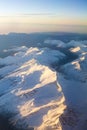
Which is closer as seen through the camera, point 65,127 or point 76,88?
point 65,127

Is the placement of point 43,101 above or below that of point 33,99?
above

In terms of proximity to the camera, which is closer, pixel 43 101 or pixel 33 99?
pixel 43 101

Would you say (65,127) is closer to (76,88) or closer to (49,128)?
(49,128)

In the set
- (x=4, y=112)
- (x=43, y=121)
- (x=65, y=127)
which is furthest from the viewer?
(x=4, y=112)

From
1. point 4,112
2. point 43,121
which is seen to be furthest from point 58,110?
point 4,112

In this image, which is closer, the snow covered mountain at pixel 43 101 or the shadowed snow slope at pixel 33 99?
the snow covered mountain at pixel 43 101

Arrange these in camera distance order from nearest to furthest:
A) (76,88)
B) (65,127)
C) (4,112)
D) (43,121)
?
(65,127) < (43,121) < (4,112) < (76,88)

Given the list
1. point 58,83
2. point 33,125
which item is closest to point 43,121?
point 33,125

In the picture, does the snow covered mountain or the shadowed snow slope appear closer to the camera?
the snow covered mountain

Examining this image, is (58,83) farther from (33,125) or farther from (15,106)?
(33,125)
